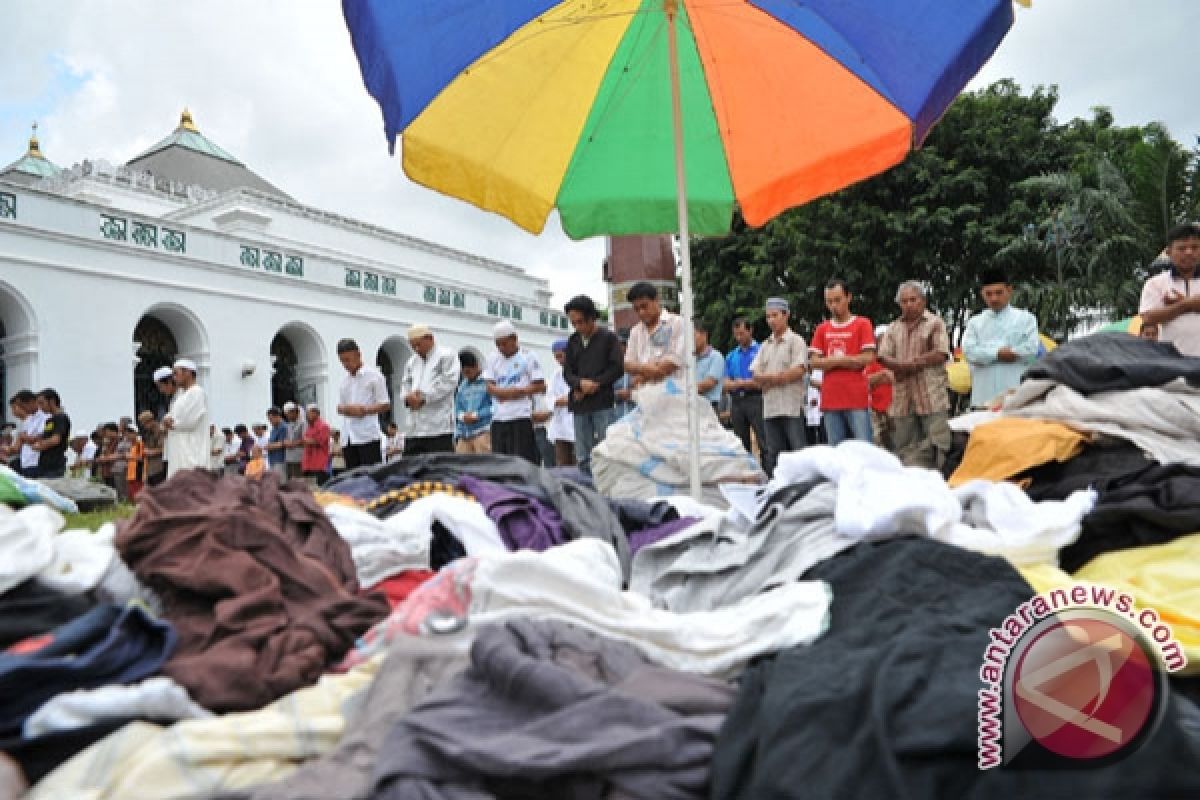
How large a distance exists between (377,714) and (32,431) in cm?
966

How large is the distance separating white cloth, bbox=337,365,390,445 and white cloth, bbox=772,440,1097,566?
558cm

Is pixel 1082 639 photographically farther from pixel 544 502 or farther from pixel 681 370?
pixel 681 370

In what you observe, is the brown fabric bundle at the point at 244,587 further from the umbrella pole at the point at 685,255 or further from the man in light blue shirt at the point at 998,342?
the man in light blue shirt at the point at 998,342

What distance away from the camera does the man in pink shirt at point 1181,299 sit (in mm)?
3949

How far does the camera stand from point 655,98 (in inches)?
170

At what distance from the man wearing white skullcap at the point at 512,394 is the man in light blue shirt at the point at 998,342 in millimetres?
3212

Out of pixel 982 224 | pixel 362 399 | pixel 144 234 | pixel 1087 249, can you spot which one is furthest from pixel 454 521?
pixel 144 234

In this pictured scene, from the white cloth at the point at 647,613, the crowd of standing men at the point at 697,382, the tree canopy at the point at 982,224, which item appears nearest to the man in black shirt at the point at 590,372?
the crowd of standing men at the point at 697,382

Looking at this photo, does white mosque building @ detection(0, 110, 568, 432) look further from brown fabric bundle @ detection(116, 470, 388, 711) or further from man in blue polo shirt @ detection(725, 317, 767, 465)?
brown fabric bundle @ detection(116, 470, 388, 711)

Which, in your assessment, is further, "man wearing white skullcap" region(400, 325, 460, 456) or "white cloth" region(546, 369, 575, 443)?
"white cloth" region(546, 369, 575, 443)

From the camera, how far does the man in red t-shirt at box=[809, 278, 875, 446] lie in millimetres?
5621

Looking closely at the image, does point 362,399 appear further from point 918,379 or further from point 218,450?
point 218,450

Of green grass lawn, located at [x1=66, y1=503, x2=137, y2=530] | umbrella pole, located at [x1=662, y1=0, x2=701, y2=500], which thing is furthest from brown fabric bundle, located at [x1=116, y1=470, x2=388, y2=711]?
umbrella pole, located at [x1=662, y1=0, x2=701, y2=500]

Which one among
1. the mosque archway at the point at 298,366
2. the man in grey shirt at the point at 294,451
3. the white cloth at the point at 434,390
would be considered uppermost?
the mosque archway at the point at 298,366
